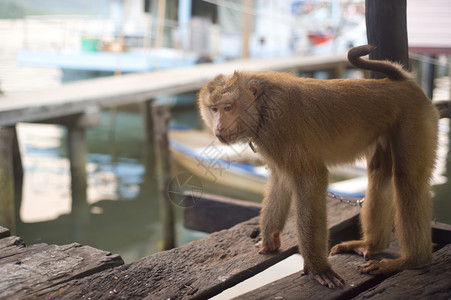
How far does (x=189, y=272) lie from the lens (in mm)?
2928

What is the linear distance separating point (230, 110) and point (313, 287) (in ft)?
3.41

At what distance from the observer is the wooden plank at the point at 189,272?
2.62 m

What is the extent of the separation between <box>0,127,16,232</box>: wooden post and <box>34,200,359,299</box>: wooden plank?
364 centimetres

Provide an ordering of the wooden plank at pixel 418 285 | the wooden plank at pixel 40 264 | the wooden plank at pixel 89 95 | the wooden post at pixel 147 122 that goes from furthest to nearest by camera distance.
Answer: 1. the wooden post at pixel 147 122
2. the wooden plank at pixel 89 95
3. the wooden plank at pixel 418 285
4. the wooden plank at pixel 40 264

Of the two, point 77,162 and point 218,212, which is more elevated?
point 218,212

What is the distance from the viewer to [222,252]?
3291 mm

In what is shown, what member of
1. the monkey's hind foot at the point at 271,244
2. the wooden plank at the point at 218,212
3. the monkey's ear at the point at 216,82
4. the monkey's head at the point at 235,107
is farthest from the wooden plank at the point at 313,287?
the wooden plank at the point at 218,212

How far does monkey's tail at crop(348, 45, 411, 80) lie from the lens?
2959 millimetres

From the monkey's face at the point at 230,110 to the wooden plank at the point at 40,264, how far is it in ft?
3.11

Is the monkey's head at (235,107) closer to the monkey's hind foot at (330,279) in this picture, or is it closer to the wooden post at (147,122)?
the monkey's hind foot at (330,279)

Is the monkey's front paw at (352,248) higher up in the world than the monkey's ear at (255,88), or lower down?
lower down

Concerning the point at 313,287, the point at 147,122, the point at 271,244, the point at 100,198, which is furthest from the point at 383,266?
the point at 147,122

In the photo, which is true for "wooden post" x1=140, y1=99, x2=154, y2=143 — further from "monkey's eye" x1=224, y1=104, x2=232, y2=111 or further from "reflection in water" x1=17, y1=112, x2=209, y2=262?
"monkey's eye" x1=224, y1=104, x2=232, y2=111

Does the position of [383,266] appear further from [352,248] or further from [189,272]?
[189,272]
